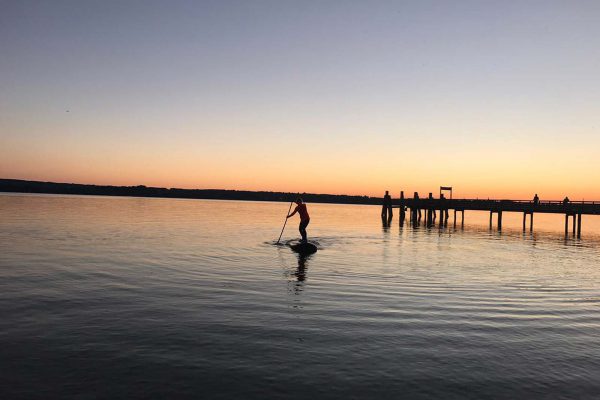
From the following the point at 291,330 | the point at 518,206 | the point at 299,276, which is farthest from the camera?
the point at 518,206

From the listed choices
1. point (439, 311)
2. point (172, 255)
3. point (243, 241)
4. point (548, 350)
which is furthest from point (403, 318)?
point (243, 241)

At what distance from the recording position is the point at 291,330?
952cm

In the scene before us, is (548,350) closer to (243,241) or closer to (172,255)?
(172,255)

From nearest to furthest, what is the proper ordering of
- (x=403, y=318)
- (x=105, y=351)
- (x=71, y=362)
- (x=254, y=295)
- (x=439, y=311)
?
(x=71, y=362), (x=105, y=351), (x=403, y=318), (x=439, y=311), (x=254, y=295)

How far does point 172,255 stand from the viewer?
2191cm

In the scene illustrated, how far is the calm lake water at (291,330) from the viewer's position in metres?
6.77

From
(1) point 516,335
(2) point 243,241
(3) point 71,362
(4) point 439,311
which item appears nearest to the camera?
(3) point 71,362

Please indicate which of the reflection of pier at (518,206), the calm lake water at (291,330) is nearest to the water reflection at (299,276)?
the calm lake water at (291,330)

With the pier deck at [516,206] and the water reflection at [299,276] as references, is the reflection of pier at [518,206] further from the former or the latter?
the water reflection at [299,276]

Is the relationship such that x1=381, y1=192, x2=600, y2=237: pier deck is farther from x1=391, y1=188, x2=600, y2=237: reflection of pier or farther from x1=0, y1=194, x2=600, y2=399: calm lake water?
x1=0, y1=194, x2=600, y2=399: calm lake water

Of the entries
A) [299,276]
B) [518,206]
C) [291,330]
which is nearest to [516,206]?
[518,206]

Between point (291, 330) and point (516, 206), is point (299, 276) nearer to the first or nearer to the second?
point (291, 330)

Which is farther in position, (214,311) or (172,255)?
(172,255)

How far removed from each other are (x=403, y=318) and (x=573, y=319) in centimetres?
415
